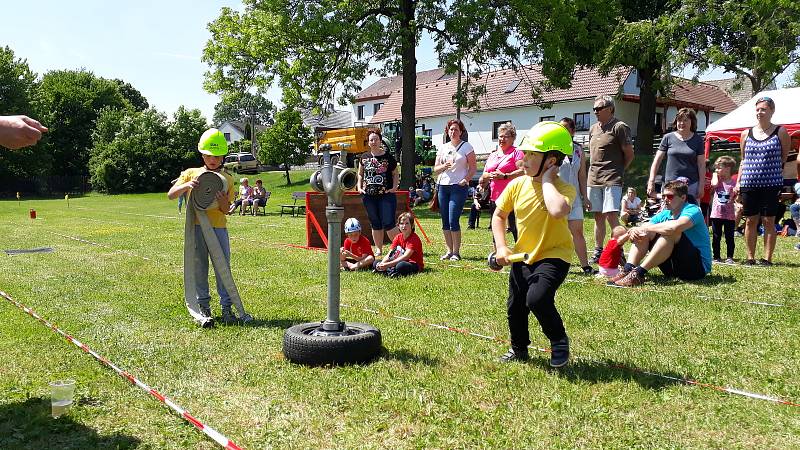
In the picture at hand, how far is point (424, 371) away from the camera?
14.7 ft

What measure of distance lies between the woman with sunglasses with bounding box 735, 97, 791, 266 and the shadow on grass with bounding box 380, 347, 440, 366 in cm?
579

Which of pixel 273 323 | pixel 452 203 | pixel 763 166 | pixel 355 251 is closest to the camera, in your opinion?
pixel 273 323

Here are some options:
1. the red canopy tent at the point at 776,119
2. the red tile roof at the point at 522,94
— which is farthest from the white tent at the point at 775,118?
the red tile roof at the point at 522,94

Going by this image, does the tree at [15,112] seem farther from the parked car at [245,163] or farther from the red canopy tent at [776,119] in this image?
the red canopy tent at [776,119]

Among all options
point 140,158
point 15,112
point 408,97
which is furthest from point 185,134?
point 408,97

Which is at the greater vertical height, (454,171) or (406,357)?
A: (454,171)

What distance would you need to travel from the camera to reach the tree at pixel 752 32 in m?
20.7

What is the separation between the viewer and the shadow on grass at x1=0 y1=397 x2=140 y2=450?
11.3ft

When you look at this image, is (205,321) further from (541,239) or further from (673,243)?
(673,243)

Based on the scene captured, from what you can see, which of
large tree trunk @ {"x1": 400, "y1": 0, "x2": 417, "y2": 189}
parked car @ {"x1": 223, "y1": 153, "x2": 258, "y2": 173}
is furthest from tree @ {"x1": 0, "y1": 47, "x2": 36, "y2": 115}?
large tree trunk @ {"x1": 400, "y1": 0, "x2": 417, "y2": 189}

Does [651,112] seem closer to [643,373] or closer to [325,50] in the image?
[325,50]

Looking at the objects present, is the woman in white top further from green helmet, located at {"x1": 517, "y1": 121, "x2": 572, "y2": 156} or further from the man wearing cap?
green helmet, located at {"x1": 517, "y1": 121, "x2": 572, "y2": 156}

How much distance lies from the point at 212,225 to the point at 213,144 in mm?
769

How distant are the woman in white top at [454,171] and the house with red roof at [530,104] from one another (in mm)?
31364
